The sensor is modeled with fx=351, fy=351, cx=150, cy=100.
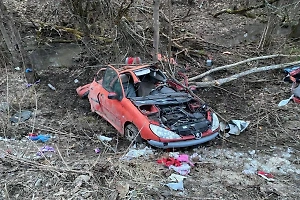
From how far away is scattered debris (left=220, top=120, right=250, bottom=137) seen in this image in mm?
8094

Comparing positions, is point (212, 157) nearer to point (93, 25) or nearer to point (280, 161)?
point (280, 161)

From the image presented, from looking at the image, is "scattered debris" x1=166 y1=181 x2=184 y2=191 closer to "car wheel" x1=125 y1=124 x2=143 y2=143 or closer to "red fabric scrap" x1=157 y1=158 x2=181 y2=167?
"red fabric scrap" x1=157 y1=158 x2=181 y2=167

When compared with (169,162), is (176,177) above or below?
above

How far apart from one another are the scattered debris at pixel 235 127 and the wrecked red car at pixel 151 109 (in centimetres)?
67

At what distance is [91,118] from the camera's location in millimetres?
8969

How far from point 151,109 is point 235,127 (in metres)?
2.12

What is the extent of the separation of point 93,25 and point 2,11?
10.8ft

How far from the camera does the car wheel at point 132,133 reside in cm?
731

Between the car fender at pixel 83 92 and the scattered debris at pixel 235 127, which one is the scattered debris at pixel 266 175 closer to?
the scattered debris at pixel 235 127

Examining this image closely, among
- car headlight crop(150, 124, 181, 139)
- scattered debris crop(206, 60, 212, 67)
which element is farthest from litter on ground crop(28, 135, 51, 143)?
scattered debris crop(206, 60, 212, 67)

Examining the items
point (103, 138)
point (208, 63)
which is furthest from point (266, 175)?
point (208, 63)

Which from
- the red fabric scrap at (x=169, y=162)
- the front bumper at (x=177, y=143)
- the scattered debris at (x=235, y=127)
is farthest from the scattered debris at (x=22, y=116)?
the scattered debris at (x=235, y=127)

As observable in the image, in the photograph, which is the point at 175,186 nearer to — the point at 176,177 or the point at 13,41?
the point at 176,177

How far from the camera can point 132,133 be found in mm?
7480
